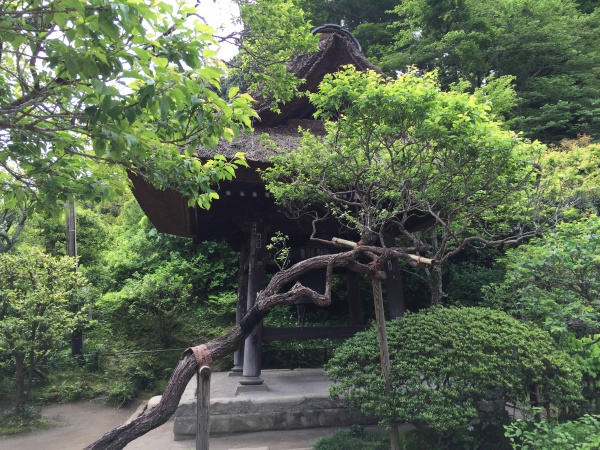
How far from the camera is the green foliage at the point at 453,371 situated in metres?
4.25

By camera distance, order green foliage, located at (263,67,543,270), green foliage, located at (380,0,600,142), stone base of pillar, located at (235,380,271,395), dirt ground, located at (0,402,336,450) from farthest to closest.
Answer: green foliage, located at (380,0,600,142) < stone base of pillar, located at (235,380,271,395) < dirt ground, located at (0,402,336,450) < green foliage, located at (263,67,543,270)

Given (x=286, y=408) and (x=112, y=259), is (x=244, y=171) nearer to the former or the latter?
(x=286, y=408)

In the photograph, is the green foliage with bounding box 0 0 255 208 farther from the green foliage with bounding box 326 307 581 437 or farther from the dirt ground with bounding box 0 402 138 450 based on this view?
the dirt ground with bounding box 0 402 138 450

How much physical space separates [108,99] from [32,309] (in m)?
6.68

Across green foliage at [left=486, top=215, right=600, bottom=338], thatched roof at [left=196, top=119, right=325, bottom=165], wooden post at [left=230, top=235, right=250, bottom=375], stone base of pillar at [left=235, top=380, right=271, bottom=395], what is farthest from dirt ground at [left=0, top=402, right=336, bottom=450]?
A: thatched roof at [left=196, top=119, right=325, bottom=165]

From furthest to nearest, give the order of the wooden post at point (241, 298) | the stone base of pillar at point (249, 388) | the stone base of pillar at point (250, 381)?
1. the wooden post at point (241, 298)
2. the stone base of pillar at point (250, 381)
3. the stone base of pillar at point (249, 388)

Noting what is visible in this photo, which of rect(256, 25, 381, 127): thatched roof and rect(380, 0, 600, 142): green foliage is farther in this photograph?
rect(380, 0, 600, 142): green foliage

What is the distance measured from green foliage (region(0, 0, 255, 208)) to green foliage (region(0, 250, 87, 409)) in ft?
14.6

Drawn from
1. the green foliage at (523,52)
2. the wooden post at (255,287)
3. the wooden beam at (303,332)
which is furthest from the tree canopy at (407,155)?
the green foliage at (523,52)

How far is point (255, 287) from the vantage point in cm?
705

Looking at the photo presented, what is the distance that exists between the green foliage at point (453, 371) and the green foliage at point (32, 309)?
17.2ft

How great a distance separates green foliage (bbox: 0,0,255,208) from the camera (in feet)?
7.81

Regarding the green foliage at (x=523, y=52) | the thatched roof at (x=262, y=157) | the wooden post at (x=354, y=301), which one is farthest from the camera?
the green foliage at (x=523, y=52)

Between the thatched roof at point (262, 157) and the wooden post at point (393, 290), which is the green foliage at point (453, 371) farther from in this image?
the thatched roof at point (262, 157)
